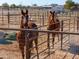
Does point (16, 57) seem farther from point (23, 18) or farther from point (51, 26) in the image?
point (51, 26)

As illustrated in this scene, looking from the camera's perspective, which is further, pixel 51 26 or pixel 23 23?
pixel 51 26

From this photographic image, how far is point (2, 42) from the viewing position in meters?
12.3

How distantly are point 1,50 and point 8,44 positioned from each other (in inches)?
56.6

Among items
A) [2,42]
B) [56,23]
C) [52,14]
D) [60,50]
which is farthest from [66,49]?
[2,42]

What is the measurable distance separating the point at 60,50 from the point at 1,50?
8.16 feet

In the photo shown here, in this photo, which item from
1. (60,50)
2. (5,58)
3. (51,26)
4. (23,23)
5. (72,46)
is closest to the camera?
(23,23)

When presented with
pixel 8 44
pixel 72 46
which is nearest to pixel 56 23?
pixel 72 46

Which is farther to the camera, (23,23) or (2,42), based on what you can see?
(2,42)

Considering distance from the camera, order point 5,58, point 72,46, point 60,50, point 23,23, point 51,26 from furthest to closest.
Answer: point 51,26 → point 72,46 → point 60,50 → point 5,58 → point 23,23

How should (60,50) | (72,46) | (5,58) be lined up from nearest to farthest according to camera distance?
(5,58) → (60,50) → (72,46)

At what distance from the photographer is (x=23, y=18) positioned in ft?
26.9

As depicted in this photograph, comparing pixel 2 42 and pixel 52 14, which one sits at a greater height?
pixel 52 14

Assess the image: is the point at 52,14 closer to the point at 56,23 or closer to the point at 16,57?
the point at 56,23

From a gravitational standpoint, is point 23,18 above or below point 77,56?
above
